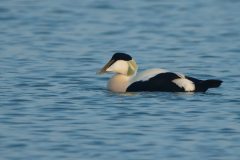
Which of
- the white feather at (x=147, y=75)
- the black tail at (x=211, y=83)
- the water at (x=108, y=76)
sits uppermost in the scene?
the white feather at (x=147, y=75)

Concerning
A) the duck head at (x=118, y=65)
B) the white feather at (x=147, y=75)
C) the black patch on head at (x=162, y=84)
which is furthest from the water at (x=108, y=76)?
the duck head at (x=118, y=65)

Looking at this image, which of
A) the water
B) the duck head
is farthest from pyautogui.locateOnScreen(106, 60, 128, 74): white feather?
the water

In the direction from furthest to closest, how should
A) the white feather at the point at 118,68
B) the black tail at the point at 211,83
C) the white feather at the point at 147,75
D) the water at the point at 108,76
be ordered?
the white feather at the point at 118,68 → the white feather at the point at 147,75 → the black tail at the point at 211,83 → the water at the point at 108,76

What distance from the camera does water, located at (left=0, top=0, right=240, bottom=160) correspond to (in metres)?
12.8

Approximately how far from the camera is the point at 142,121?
14.2 m

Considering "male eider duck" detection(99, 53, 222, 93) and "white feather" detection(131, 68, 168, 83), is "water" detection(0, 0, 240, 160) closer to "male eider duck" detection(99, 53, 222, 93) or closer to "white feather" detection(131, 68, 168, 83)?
"male eider duck" detection(99, 53, 222, 93)

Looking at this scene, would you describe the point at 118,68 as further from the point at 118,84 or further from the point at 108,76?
the point at 108,76

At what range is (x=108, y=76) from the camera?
18469mm

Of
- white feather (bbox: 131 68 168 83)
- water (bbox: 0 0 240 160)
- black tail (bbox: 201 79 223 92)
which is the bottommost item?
water (bbox: 0 0 240 160)

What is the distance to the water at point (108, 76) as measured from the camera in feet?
42.1

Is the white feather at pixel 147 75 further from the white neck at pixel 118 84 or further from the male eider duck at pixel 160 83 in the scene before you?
the white neck at pixel 118 84

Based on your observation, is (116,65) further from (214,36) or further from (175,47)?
(214,36)

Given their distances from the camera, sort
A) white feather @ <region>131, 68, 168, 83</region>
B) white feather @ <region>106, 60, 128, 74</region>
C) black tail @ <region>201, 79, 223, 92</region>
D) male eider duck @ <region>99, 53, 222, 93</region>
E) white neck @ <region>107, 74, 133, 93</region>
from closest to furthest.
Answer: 1. black tail @ <region>201, 79, 223, 92</region>
2. male eider duck @ <region>99, 53, 222, 93</region>
3. white feather @ <region>131, 68, 168, 83</region>
4. white neck @ <region>107, 74, 133, 93</region>
5. white feather @ <region>106, 60, 128, 74</region>

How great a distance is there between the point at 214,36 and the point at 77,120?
880cm
